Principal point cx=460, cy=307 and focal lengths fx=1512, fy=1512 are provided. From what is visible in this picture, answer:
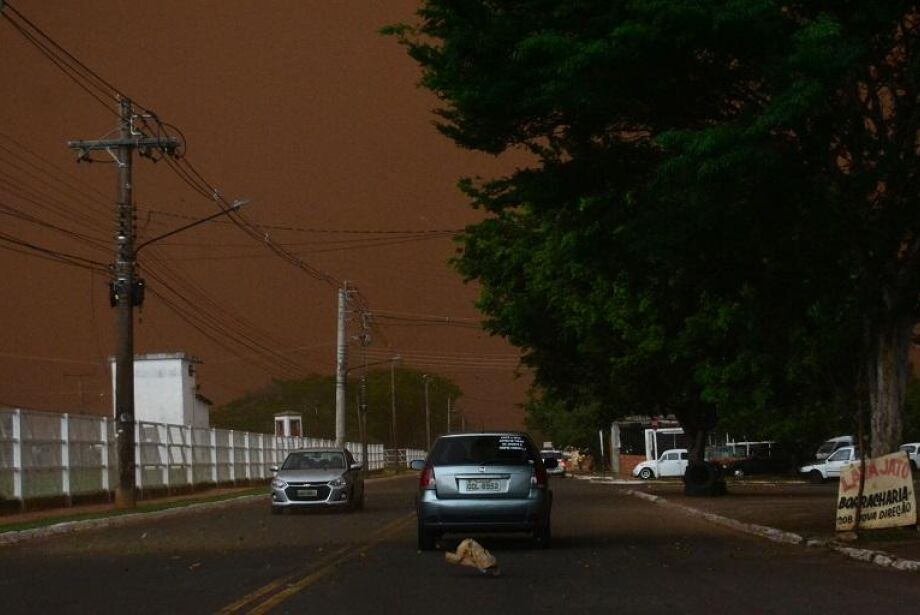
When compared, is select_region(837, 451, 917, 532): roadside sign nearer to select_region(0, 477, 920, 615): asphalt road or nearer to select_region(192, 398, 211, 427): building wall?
select_region(0, 477, 920, 615): asphalt road

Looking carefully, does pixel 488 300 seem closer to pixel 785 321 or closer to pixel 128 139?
pixel 128 139

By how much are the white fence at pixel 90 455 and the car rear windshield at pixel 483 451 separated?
17308 millimetres

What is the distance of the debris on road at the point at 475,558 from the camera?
15.6 m

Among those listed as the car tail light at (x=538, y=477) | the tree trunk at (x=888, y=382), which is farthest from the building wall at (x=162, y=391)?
the tree trunk at (x=888, y=382)

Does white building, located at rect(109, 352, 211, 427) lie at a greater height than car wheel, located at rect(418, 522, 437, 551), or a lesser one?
greater

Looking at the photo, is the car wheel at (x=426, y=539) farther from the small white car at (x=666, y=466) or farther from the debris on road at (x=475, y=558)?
the small white car at (x=666, y=466)

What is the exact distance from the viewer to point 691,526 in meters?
26.9

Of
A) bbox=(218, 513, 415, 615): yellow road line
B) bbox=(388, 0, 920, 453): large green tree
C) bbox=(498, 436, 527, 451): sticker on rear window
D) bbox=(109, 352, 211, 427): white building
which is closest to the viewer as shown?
bbox=(218, 513, 415, 615): yellow road line

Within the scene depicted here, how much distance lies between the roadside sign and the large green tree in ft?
2.38

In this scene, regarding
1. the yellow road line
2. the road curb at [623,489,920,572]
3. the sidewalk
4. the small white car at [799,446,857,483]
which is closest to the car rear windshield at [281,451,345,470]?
the sidewalk

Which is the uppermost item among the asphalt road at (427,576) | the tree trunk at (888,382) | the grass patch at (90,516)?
the tree trunk at (888,382)

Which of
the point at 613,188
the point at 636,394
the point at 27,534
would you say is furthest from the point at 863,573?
the point at 636,394

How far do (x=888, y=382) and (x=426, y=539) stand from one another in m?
6.78

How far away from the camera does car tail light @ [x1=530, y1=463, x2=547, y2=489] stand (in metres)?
20.1
